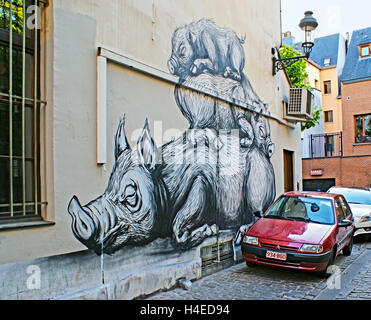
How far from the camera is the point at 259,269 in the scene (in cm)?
835

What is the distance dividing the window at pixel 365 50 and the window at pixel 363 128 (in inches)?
215

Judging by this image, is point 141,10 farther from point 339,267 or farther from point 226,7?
point 339,267

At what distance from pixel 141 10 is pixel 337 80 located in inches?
1339

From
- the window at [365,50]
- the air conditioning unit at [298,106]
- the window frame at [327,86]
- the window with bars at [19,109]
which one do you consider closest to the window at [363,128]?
the window at [365,50]

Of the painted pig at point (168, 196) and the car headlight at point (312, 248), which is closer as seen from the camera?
the painted pig at point (168, 196)

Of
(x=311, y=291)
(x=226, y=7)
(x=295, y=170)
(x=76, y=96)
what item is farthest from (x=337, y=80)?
(x=76, y=96)

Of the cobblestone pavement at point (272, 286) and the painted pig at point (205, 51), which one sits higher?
the painted pig at point (205, 51)

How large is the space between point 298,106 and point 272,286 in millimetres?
6513

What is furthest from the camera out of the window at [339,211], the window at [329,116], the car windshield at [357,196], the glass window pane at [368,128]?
the window at [329,116]

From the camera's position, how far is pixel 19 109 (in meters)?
4.62

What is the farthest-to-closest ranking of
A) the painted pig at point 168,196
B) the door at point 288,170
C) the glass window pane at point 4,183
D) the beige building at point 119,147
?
1. the door at point 288,170
2. the painted pig at point 168,196
3. the beige building at point 119,147
4. the glass window pane at point 4,183

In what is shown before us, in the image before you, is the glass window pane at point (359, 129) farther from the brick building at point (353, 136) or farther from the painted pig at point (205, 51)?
the painted pig at point (205, 51)

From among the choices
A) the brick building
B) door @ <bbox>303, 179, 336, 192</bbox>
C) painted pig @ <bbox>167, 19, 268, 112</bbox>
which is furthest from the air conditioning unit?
door @ <bbox>303, 179, 336, 192</bbox>

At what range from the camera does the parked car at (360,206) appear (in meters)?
11.6
